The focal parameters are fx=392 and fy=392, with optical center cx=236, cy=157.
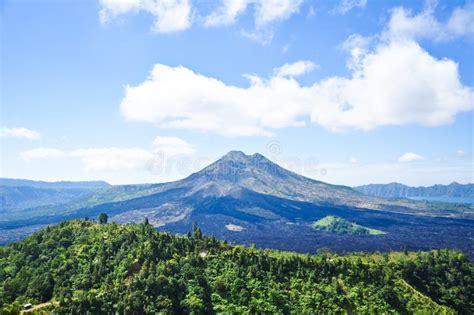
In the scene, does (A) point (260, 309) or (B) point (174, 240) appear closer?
(A) point (260, 309)

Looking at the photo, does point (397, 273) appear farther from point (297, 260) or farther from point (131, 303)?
point (131, 303)

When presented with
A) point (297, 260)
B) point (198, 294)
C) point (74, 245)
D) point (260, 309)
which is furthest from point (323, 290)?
point (74, 245)

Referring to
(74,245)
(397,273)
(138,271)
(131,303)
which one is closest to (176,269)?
(138,271)

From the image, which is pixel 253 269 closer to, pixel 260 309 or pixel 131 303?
pixel 260 309

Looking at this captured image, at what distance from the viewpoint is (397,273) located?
9238cm

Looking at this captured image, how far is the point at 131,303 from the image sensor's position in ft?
206

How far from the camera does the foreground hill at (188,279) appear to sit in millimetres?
66438

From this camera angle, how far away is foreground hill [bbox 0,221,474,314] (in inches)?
2616

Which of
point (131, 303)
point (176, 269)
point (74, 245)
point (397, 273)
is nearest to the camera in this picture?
point (131, 303)

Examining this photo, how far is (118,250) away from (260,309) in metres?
30.8

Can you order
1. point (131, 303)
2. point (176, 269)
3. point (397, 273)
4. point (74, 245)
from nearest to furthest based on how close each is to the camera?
point (131, 303), point (176, 269), point (74, 245), point (397, 273)

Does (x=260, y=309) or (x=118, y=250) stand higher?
(x=118, y=250)

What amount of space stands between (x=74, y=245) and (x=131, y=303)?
93.9 feet

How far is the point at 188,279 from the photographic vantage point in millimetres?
72125
